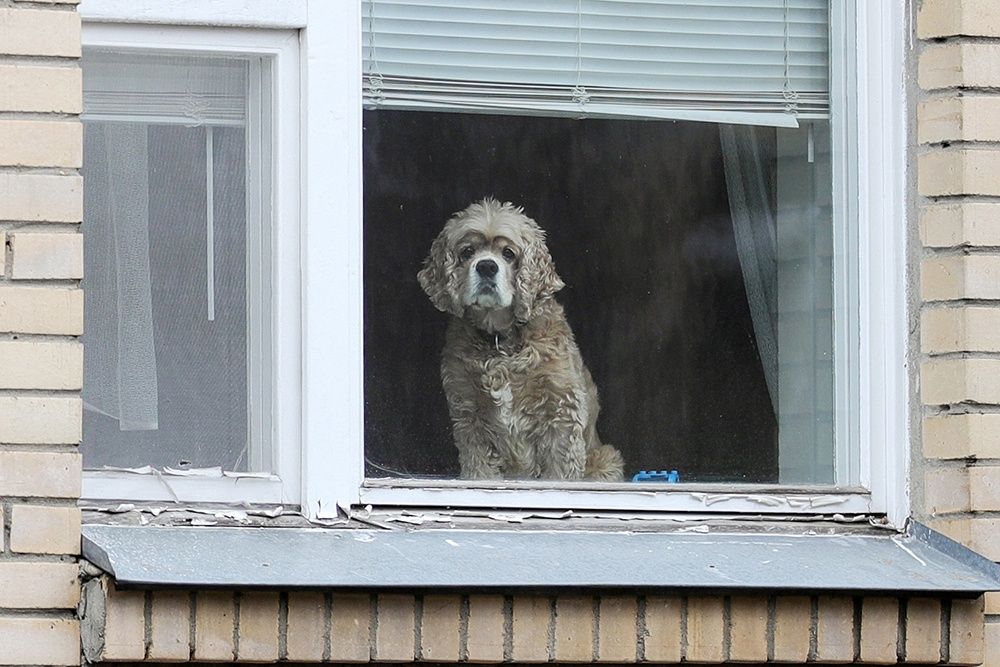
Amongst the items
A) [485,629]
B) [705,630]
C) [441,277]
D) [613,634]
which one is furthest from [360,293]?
[705,630]

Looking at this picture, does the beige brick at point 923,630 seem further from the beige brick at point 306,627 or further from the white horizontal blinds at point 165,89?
the white horizontal blinds at point 165,89

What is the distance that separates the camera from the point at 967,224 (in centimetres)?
341

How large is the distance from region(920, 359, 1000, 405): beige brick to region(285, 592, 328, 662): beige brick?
1.31 meters

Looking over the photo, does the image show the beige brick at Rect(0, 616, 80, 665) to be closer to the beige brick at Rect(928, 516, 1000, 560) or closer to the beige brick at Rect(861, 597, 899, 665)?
the beige brick at Rect(861, 597, 899, 665)

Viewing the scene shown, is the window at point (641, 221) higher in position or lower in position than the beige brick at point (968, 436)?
higher

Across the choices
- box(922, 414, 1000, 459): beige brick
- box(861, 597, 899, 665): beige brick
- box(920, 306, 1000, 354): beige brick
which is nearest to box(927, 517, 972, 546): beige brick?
box(922, 414, 1000, 459): beige brick

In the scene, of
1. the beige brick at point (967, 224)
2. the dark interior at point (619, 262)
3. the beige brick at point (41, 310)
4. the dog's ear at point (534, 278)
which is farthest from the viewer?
the dog's ear at point (534, 278)

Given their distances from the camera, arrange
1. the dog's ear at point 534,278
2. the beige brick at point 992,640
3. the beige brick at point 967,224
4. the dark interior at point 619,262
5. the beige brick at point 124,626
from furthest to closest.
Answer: the dog's ear at point 534,278
the dark interior at point 619,262
the beige brick at point 967,224
the beige brick at point 992,640
the beige brick at point 124,626

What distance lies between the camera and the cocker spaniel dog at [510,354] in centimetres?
357

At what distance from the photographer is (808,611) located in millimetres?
3199

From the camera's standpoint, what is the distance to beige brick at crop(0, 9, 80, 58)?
309cm

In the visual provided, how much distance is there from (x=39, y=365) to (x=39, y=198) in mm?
302

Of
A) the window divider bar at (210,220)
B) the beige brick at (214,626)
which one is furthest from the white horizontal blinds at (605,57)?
the beige brick at (214,626)

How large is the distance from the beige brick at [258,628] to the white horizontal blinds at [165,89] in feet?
3.22
